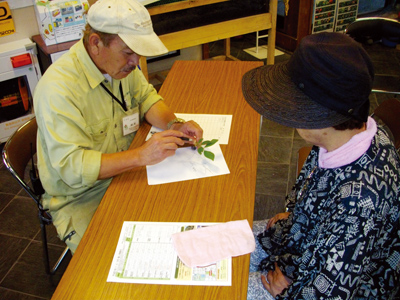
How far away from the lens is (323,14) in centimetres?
452

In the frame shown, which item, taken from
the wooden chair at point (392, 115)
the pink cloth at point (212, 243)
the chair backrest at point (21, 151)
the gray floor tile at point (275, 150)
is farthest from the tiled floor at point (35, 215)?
the pink cloth at point (212, 243)

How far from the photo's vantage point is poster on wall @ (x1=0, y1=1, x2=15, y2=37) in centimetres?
280

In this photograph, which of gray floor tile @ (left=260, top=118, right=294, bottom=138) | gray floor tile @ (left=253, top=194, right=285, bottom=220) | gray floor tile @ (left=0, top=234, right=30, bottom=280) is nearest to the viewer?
gray floor tile @ (left=0, top=234, right=30, bottom=280)

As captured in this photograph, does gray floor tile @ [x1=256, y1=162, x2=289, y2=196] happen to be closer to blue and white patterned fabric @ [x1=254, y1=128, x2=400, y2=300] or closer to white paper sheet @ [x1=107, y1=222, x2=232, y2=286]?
blue and white patterned fabric @ [x1=254, y1=128, x2=400, y2=300]

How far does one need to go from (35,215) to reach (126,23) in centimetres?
168

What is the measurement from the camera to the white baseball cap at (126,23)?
1.38 meters

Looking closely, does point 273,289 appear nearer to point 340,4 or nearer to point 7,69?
point 7,69

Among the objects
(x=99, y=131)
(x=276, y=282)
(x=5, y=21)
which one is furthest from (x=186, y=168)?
(x=5, y=21)

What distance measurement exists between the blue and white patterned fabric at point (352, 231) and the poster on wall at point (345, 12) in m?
4.03

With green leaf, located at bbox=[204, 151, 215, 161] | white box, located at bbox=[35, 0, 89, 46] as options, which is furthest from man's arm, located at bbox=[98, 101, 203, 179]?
white box, located at bbox=[35, 0, 89, 46]

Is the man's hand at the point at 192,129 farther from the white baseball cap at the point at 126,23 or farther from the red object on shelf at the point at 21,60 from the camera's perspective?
the red object on shelf at the point at 21,60

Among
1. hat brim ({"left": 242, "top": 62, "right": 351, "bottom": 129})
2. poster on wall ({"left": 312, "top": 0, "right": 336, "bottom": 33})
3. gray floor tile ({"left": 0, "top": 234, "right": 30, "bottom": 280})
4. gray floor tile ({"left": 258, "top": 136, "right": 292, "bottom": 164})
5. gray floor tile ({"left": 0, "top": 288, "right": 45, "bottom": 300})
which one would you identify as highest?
hat brim ({"left": 242, "top": 62, "right": 351, "bottom": 129})

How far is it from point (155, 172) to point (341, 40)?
0.84 meters

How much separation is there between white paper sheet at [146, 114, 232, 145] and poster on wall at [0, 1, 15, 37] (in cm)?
179
